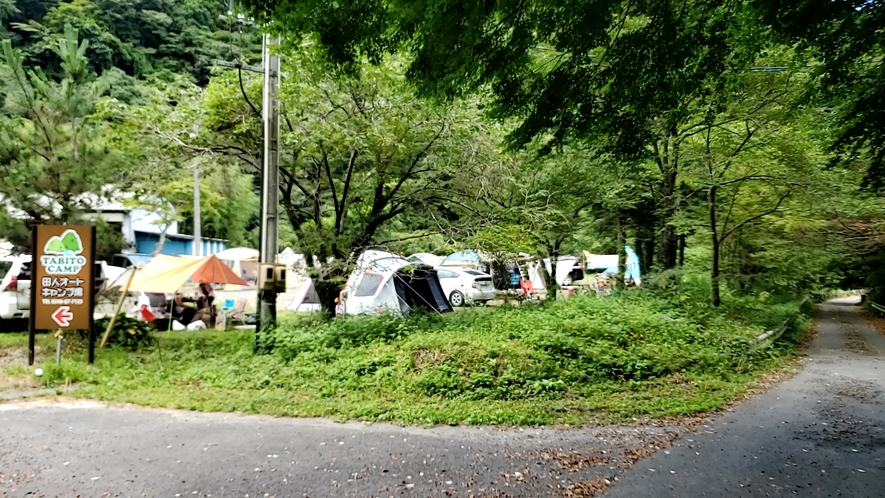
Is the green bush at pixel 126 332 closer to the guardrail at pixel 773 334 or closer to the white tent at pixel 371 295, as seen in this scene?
the white tent at pixel 371 295

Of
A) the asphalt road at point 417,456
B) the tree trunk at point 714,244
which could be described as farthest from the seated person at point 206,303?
the tree trunk at point 714,244

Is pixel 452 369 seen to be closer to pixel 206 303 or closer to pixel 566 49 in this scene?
pixel 566 49

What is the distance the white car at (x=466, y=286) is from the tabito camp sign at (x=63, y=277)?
12.3 metres

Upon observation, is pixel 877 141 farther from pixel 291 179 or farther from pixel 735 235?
pixel 735 235

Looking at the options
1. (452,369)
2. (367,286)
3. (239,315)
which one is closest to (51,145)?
(239,315)

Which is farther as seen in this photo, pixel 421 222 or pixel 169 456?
pixel 421 222

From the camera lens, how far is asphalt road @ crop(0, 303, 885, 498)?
4.08 metres

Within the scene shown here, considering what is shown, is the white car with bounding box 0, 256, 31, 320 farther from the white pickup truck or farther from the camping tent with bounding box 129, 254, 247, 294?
the camping tent with bounding box 129, 254, 247, 294

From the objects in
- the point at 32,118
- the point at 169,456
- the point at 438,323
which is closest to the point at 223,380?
the point at 169,456

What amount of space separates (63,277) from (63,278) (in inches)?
0.7

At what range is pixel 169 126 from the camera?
10.3 metres

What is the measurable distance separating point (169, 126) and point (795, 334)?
15.9m

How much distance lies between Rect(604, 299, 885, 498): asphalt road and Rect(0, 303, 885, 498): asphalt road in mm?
21

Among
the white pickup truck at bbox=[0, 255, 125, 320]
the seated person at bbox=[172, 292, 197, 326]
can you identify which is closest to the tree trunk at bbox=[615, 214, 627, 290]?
the seated person at bbox=[172, 292, 197, 326]
